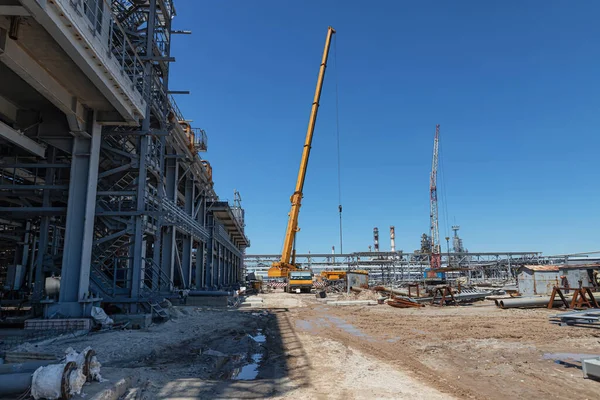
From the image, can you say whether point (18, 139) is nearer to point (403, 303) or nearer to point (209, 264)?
point (403, 303)

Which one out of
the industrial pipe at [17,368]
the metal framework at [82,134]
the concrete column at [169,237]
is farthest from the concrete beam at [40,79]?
the concrete column at [169,237]

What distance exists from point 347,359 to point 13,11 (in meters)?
9.93

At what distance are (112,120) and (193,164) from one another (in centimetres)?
1382

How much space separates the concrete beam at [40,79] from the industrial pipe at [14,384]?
281 inches

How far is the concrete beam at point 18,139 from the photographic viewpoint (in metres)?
10.7

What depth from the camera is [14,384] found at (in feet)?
16.8

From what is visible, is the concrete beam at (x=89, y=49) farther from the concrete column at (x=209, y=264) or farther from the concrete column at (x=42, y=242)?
the concrete column at (x=209, y=264)

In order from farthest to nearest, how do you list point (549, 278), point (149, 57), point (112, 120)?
point (549, 278) → point (149, 57) → point (112, 120)

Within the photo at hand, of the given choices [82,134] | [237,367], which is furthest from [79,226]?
[237,367]

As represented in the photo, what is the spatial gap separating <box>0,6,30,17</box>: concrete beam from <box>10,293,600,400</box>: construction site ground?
691 cm

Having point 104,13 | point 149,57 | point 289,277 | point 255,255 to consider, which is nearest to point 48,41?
point 104,13

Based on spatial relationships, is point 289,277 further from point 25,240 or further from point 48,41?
point 48,41

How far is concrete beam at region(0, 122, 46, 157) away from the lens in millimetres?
10734

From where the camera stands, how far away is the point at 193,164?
27453 mm
